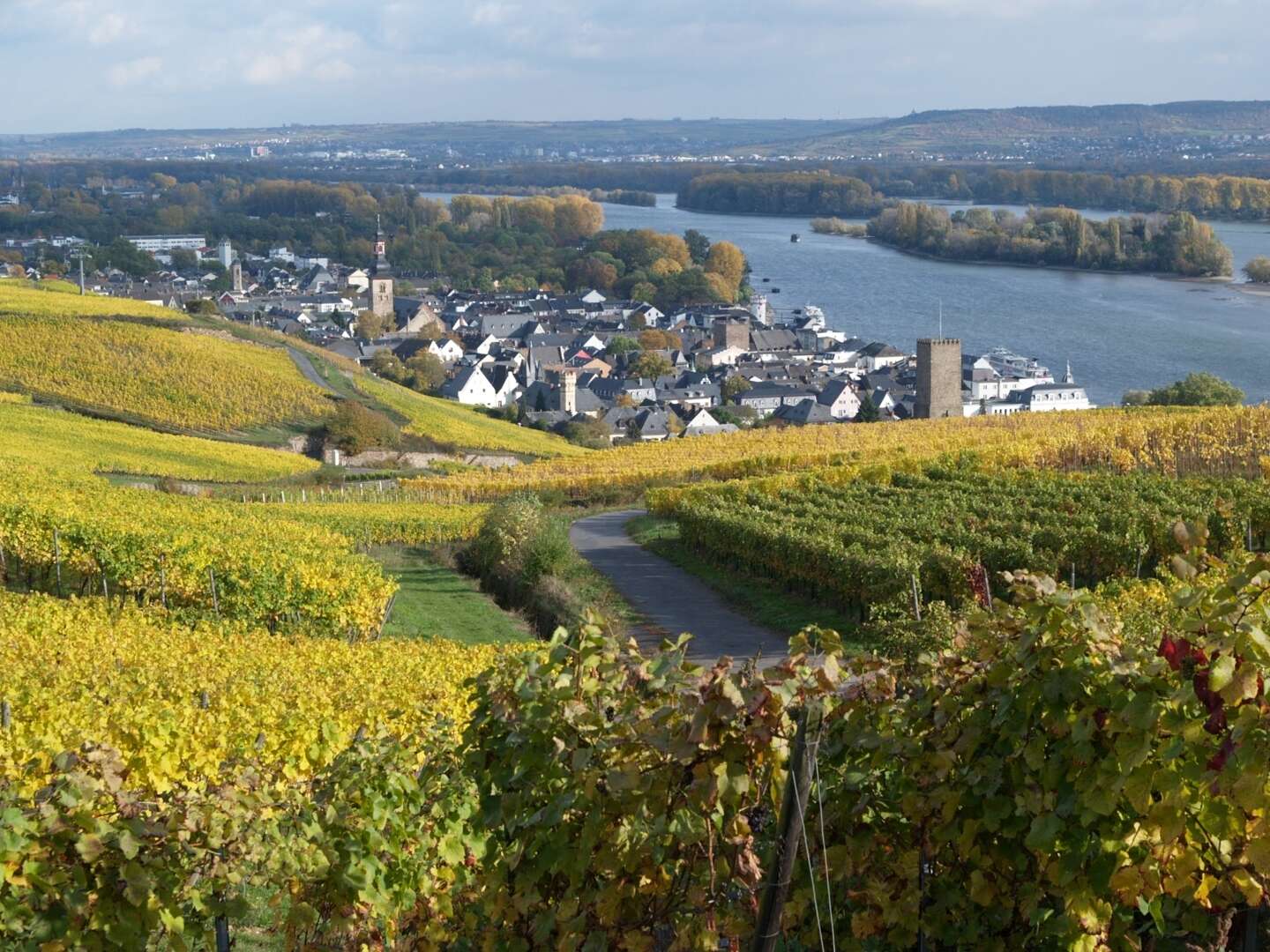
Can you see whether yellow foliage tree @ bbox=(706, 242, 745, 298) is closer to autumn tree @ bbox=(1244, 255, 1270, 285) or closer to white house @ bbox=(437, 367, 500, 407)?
autumn tree @ bbox=(1244, 255, 1270, 285)

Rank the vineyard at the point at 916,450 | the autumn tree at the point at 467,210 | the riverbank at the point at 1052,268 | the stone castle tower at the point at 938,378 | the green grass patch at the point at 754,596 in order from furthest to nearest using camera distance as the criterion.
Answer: the autumn tree at the point at 467,210, the riverbank at the point at 1052,268, the stone castle tower at the point at 938,378, the vineyard at the point at 916,450, the green grass patch at the point at 754,596

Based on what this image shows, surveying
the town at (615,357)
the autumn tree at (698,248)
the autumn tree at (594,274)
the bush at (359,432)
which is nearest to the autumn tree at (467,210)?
the town at (615,357)

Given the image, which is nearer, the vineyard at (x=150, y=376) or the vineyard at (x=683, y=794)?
the vineyard at (x=683, y=794)

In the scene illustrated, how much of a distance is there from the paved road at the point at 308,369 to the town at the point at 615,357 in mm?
11378

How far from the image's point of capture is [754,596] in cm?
2375

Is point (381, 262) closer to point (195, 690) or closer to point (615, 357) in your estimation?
point (615, 357)

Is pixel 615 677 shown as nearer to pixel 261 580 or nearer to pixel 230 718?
pixel 230 718

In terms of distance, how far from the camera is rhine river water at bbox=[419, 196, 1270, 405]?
A: 280 feet

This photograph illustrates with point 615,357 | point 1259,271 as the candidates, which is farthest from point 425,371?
point 1259,271

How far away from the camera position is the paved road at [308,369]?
56.8 metres

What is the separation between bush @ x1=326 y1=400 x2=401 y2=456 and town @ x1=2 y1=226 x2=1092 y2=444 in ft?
68.7

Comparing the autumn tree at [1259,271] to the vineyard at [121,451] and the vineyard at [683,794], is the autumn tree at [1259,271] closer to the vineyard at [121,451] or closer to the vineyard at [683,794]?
the vineyard at [121,451]

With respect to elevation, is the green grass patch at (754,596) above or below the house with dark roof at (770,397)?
above

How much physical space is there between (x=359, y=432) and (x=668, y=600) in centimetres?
Answer: 2438
